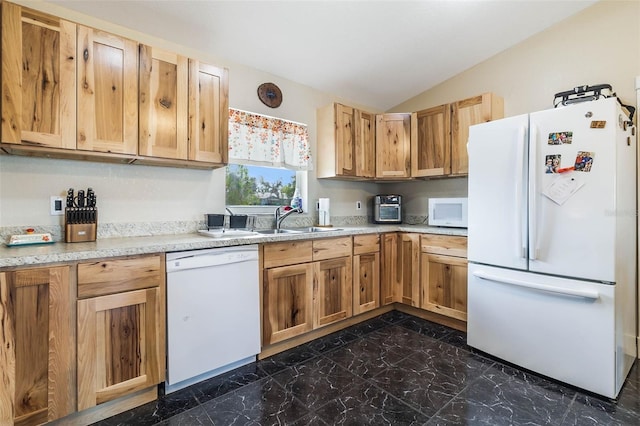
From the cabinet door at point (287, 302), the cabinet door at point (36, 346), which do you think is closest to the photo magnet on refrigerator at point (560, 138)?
the cabinet door at point (287, 302)

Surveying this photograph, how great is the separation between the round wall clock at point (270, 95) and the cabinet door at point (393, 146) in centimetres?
118

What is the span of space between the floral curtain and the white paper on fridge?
2.09m

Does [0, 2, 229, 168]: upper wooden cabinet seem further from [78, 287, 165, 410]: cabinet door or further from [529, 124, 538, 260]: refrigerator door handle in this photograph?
[529, 124, 538, 260]: refrigerator door handle

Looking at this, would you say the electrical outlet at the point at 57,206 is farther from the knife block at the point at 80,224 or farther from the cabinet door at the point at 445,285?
the cabinet door at the point at 445,285

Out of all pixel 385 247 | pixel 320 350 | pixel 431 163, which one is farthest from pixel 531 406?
pixel 431 163

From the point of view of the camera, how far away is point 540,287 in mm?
1997

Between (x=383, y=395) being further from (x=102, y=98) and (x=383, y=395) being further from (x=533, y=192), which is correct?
→ (x=102, y=98)

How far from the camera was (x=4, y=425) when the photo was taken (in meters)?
1.37

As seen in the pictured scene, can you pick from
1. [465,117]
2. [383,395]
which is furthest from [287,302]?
[465,117]

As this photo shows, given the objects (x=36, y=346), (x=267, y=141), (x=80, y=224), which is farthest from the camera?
(x=267, y=141)

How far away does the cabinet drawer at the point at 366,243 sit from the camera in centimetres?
289

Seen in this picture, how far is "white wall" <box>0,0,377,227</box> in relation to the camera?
1863 mm

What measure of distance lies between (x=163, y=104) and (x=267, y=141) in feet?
3.40

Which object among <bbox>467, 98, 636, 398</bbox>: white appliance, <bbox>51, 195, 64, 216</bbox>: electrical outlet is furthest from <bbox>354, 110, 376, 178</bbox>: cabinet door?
<bbox>51, 195, 64, 216</bbox>: electrical outlet
